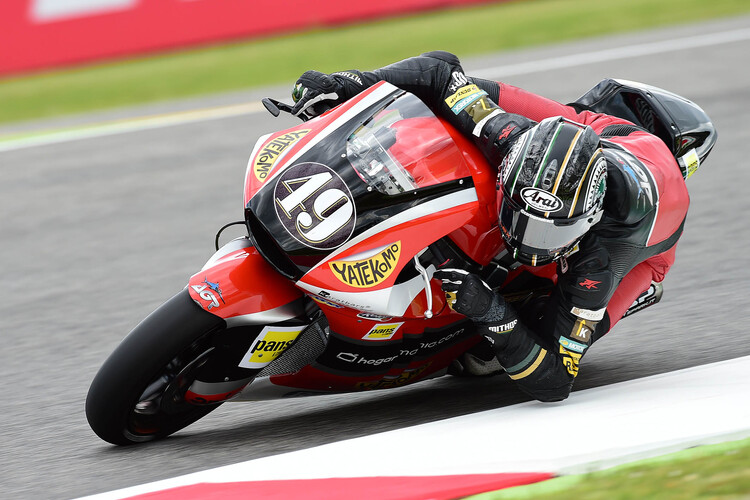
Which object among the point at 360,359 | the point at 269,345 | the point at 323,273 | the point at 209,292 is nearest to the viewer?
the point at 323,273

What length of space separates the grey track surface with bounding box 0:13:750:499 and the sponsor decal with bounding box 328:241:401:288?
68 centimetres

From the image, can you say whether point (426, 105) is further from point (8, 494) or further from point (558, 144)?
point (8, 494)

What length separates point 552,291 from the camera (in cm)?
366

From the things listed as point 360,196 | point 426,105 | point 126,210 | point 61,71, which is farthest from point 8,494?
point 61,71

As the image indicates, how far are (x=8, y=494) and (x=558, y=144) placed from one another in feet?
6.87

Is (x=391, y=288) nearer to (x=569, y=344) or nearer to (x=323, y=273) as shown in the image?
(x=323, y=273)

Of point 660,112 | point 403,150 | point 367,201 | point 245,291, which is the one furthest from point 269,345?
point 660,112

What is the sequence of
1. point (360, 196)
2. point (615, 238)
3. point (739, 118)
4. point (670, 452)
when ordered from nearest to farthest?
point (670, 452) < point (360, 196) < point (615, 238) < point (739, 118)

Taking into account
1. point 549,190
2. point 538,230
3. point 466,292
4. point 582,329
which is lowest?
point 582,329

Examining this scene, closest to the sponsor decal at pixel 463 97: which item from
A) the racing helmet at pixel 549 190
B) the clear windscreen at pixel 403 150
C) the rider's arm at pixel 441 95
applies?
the rider's arm at pixel 441 95

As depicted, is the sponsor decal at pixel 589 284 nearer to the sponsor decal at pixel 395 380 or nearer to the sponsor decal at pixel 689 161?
the sponsor decal at pixel 395 380

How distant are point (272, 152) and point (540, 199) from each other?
92 cm

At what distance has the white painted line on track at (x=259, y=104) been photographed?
32.4ft

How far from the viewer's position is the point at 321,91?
3.59 metres
